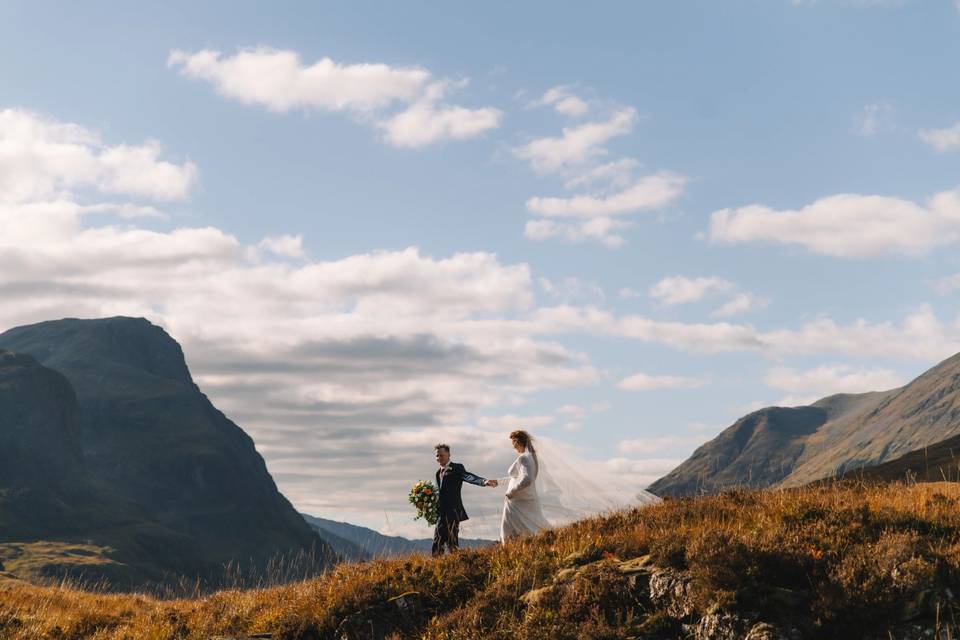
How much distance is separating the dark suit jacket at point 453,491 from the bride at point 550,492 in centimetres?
134

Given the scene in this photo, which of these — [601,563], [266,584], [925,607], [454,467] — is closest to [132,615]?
[266,584]

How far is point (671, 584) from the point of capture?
532 inches

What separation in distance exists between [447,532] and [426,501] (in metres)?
1.02

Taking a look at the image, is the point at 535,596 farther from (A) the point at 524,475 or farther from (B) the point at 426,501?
(B) the point at 426,501

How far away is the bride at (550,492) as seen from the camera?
19.8 metres

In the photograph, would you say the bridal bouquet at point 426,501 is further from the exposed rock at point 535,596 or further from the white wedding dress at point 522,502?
the exposed rock at point 535,596

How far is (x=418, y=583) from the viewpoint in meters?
16.2

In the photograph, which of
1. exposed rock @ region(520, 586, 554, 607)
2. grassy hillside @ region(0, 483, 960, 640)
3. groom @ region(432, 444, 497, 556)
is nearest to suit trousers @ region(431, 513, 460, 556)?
groom @ region(432, 444, 497, 556)

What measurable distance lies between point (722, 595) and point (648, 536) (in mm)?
2932

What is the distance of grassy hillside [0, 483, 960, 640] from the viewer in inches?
486

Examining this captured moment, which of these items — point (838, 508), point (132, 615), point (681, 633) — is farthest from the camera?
point (132, 615)

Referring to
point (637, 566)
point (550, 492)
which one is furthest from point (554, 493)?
point (637, 566)

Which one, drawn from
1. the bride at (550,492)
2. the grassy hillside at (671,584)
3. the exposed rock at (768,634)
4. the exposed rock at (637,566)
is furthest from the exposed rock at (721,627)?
the bride at (550,492)

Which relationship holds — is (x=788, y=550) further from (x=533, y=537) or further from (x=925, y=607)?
(x=533, y=537)
